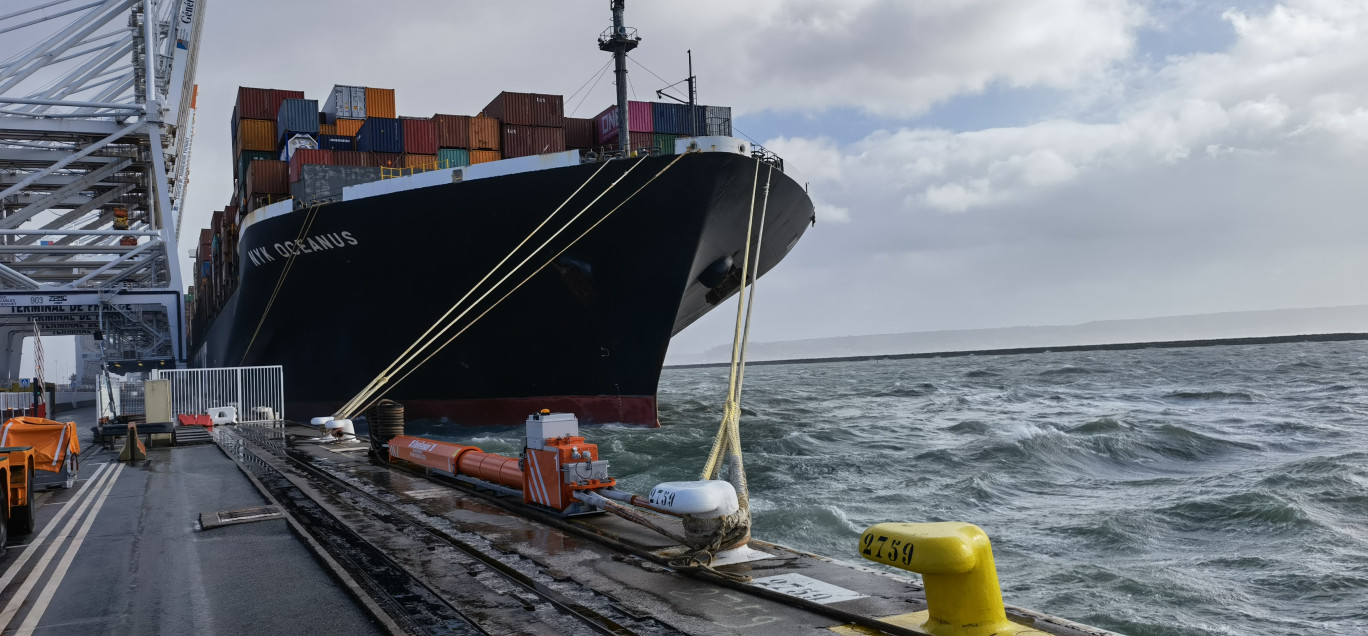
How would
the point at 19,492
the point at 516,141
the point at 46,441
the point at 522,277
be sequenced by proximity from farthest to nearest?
the point at 516,141 → the point at 522,277 → the point at 46,441 → the point at 19,492

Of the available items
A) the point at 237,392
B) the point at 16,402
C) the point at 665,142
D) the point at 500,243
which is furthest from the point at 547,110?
the point at 16,402

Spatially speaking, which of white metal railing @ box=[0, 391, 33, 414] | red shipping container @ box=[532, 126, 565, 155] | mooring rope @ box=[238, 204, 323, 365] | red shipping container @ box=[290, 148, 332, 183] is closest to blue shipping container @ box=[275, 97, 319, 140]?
red shipping container @ box=[290, 148, 332, 183]

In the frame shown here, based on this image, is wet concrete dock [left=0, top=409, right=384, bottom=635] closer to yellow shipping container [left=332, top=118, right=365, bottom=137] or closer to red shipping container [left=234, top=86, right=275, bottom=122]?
yellow shipping container [left=332, top=118, right=365, bottom=137]

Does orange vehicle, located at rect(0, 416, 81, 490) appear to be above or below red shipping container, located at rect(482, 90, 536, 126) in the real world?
below

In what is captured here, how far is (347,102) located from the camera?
3186 cm

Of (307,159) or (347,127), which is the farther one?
(347,127)

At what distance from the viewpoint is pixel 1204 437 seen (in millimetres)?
24578

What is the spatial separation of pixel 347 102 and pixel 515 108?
7220mm

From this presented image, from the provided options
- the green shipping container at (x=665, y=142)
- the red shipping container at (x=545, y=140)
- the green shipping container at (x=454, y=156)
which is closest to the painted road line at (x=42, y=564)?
the green shipping container at (x=454, y=156)

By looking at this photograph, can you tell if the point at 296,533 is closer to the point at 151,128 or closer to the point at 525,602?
the point at 525,602

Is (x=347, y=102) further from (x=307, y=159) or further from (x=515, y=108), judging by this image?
(x=515, y=108)

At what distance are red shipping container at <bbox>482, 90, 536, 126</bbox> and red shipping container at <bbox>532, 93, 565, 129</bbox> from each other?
0.07m

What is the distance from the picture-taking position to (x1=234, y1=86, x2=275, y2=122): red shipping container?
109 ft

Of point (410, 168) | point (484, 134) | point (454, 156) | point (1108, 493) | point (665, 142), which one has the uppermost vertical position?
point (484, 134)
